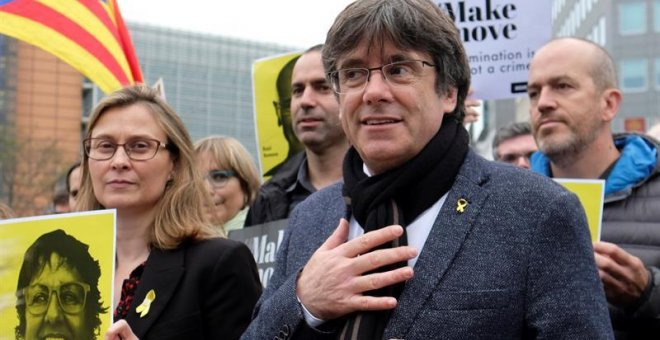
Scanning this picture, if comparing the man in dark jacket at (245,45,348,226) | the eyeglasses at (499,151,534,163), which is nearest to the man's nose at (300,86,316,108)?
the man in dark jacket at (245,45,348,226)

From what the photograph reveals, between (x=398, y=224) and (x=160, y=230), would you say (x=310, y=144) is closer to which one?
(x=160, y=230)

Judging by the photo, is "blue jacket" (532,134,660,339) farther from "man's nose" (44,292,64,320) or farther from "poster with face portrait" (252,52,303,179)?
"poster with face portrait" (252,52,303,179)

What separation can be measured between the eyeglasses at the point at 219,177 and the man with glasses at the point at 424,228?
3.00 metres

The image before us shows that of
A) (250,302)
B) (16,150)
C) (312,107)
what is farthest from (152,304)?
(16,150)

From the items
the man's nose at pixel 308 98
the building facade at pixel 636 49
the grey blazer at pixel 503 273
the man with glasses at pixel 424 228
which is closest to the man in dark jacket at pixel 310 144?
the man's nose at pixel 308 98

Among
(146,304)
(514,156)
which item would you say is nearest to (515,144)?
(514,156)

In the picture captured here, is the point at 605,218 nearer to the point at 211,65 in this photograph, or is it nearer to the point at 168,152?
the point at 168,152

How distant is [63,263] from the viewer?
311 centimetres

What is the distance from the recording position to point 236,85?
330ft

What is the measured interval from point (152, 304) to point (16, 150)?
120 ft

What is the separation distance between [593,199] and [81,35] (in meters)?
3.09

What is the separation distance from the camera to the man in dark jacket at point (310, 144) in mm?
4453

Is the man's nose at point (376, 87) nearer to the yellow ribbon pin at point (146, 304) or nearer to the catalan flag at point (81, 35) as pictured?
the yellow ribbon pin at point (146, 304)

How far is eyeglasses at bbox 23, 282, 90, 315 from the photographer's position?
305cm
